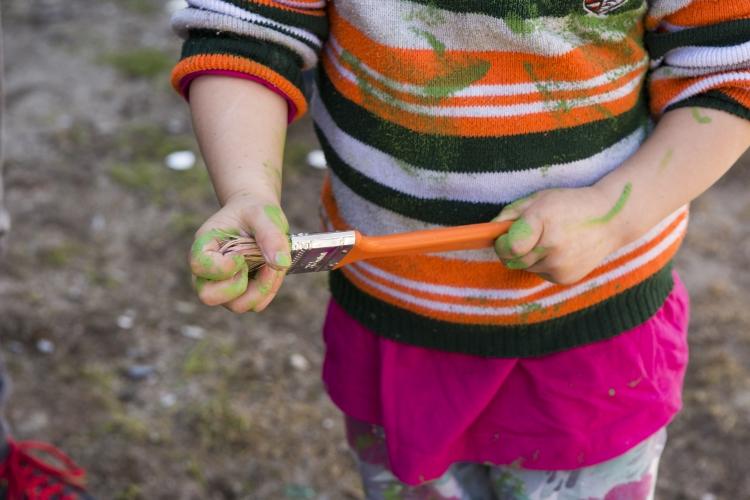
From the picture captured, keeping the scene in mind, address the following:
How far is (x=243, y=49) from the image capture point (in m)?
0.90

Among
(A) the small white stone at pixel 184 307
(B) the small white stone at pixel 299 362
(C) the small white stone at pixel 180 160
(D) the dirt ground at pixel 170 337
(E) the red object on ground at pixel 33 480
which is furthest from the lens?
(C) the small white stone at pixel 180 160

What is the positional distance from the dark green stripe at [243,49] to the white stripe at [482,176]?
0.35 feet

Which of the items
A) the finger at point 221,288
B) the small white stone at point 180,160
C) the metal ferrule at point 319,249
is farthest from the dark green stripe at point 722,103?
the small white stone at point 180,160

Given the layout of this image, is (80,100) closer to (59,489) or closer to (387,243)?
(59,489)

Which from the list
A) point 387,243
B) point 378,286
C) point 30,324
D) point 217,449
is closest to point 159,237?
point 30,324

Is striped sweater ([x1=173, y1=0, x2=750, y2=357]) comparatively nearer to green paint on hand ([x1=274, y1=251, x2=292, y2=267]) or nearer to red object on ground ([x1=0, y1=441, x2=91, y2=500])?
green paint on hand ([x1=274, y1=251, x2=292, y2=267])

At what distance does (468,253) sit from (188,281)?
1322mm

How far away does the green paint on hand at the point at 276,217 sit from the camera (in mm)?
783

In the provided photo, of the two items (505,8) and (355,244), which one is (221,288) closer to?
(355,244)

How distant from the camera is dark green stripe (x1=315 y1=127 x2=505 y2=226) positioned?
95 cm

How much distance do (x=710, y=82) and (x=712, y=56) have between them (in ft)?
0.09

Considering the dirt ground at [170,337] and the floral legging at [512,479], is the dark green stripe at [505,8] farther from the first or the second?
the dirt ground at [170,337]

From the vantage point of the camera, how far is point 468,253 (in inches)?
38.2

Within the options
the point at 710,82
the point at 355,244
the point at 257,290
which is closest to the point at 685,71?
the point at 710,82
